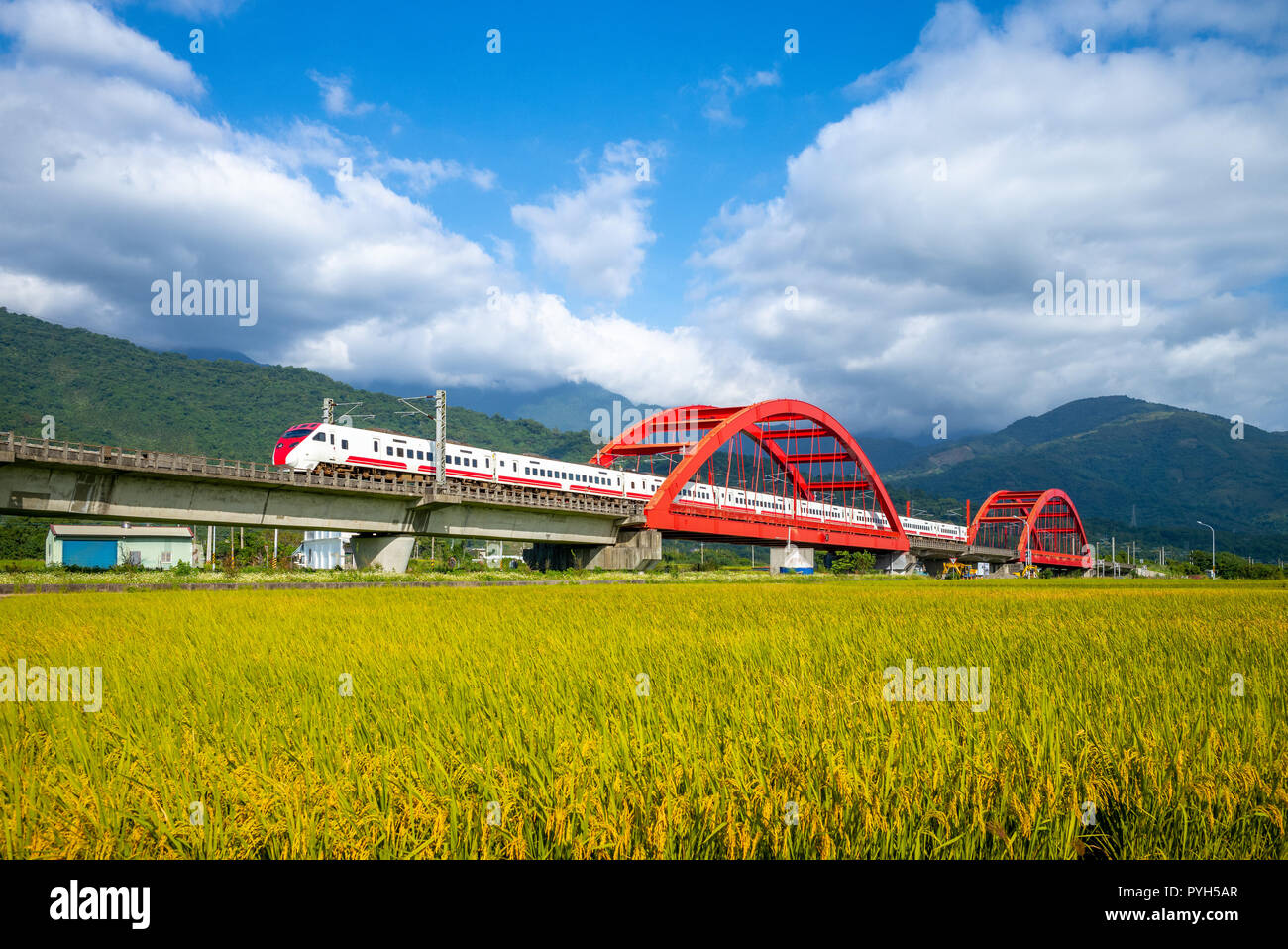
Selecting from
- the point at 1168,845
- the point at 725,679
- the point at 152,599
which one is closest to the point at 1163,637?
the point at 725,679

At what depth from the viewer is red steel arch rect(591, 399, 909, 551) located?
2630 inches

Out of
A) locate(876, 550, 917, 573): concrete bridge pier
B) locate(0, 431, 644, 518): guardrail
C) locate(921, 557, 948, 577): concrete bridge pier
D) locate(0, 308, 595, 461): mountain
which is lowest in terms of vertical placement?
locate(921, 557, 948, 577): concrete bridge pier

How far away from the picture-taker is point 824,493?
110 metres

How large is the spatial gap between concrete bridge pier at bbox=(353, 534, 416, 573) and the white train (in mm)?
4743

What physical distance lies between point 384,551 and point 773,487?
1950 inches

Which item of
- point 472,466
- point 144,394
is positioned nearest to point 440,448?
point 472,466

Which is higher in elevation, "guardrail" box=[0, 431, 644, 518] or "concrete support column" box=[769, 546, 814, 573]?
"guardrail" box=[0, 431, 644, 518]

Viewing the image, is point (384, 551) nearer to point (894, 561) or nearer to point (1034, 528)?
point (894, 561)

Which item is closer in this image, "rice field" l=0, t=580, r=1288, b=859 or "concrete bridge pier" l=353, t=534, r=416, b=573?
"rice field" l=0, t=580, r=1288, b=859

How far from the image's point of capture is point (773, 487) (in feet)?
287

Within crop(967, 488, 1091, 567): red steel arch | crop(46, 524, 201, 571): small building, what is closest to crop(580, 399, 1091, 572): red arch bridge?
crop(967, 488, 1091, 567): red steel arch

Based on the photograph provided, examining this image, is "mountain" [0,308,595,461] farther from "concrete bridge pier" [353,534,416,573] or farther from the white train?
"concrete bridge pier" [353,534,416,573]
